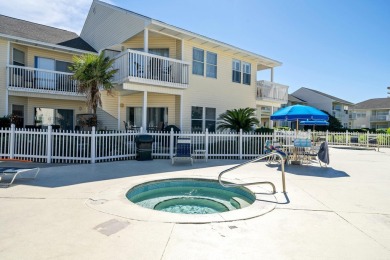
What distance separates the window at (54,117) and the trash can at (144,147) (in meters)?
9.71

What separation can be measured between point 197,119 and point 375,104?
56.8 metres

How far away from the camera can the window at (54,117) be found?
56.5 ft

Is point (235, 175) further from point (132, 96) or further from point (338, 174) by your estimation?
point (132, 96)

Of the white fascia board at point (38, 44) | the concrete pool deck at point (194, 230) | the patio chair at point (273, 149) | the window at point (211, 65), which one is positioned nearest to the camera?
the concrete pool deck at point (194, 230)

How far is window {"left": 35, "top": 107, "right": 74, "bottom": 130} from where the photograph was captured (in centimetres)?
1723

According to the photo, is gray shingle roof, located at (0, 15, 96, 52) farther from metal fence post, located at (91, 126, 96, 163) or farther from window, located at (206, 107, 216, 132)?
window, located at (206, 107, 216, 132)

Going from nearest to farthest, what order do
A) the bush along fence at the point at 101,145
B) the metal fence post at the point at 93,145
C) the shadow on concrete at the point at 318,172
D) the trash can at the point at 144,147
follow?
the shadow on concrete at the point at 318,172 → the metal fence post at the point at 93,145 → the bush along fence at the point at 101,145 → the trash can at the point at 144,147

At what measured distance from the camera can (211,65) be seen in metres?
16.5

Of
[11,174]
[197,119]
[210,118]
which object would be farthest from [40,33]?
[11,174]

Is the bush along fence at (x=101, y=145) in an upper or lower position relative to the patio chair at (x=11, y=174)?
upper

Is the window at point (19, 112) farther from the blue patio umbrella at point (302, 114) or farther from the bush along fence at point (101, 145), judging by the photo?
the blue patio umbrella at point (302, 114)

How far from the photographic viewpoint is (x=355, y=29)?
1606cm

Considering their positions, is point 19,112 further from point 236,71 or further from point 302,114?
point 302,114

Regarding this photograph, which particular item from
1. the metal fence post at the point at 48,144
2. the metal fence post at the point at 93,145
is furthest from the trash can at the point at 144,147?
the metal fence post at the point at 48,144
